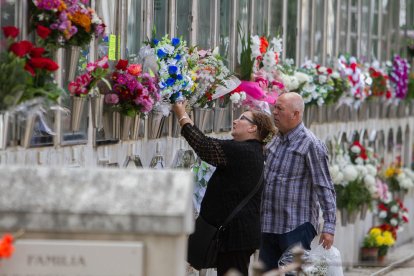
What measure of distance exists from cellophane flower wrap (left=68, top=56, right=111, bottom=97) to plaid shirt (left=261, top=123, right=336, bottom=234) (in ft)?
5.50

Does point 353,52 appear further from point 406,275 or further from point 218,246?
point 218,246

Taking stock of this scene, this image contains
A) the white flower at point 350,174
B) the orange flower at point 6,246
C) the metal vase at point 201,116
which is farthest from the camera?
the white flower at point 350,174

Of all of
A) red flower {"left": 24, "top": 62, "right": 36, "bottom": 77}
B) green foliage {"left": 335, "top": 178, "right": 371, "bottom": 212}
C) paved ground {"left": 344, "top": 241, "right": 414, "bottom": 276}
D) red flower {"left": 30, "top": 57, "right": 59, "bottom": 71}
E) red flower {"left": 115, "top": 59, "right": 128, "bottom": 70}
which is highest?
red flower {"left": 115, "top": 59, "right": 128, "bottom": 70}

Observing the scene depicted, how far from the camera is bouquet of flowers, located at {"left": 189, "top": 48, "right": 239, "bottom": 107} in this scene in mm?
9414

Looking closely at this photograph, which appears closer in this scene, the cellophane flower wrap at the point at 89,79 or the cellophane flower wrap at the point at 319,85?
the cellophane flower wrap at the point at 89,79

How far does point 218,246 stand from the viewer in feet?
27.1

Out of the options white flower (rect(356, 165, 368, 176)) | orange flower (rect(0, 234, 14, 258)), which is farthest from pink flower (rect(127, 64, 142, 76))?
white flower (rect(356, 165, 368, 176))

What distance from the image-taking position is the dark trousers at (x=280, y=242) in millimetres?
8852

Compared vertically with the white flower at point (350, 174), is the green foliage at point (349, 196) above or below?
below

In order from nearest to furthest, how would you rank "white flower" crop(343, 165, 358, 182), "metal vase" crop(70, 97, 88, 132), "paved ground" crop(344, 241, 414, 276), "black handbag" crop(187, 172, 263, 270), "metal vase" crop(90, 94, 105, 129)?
1. "metal vase" crop(70, 97, 88, 132)
2. "metal vase" crop(90, 94, 105, 129)
3. "black handbag" crop(187, 172, 263, 270)
4. "paved ground" crop(344, 241, 414, 276)
5. "white flower" crop(343, 165, 358, 182)

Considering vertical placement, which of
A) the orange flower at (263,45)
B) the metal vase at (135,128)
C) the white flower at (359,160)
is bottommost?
the white flower at (359,160)

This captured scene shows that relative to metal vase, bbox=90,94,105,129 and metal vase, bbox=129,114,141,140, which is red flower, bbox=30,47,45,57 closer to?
metal vase, bbox=90,94,105,129

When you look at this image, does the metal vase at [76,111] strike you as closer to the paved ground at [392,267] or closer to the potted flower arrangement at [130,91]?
the potted flower arrangement at [130,91]

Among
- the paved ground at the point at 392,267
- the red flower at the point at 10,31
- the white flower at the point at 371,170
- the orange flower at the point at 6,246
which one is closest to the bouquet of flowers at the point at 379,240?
the paved ground at the point at 392,267
